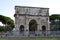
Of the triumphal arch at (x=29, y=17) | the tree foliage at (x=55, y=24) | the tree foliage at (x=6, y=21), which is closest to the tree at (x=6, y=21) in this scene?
the tree foliage at (x=6, y=21)

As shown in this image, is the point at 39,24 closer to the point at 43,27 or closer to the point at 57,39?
the point at 43,27

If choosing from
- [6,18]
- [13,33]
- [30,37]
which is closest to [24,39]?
[30,37]

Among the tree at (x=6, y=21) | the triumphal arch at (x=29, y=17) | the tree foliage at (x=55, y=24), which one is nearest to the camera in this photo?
the triumphal arch at (x=29, y=17)

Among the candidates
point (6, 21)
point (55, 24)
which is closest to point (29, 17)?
point (55, 24)

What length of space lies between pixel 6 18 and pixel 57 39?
4649 centimetres


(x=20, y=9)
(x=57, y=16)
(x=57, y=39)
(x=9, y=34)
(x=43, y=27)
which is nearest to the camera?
(x=57, y=39)

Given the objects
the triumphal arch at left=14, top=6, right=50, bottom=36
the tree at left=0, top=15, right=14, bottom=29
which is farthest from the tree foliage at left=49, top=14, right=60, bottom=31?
the tree at left=0, top=15, right=14, bottom=29

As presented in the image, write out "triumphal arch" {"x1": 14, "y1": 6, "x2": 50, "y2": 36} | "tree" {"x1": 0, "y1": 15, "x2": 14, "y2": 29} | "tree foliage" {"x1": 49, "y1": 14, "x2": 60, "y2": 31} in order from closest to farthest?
1. "triumphal arch" {"x1": 14, "y1": 6, "x2": 50, "y2": 36}
2. "tree foliage" {"x1": 49, "y1": 14, "x2": 60, "y2": 31}
3. "tree" {"x1": 0, "y1": 15, "x2": 14, "y2": 29}

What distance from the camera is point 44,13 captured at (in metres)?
42.1

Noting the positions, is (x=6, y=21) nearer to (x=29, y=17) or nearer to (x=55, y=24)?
(x=55, y=24)

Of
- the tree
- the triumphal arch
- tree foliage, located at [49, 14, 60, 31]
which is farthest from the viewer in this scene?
the tree

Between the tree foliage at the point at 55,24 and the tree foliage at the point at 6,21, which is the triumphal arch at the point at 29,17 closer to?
the tree foliage at the point at 55,24

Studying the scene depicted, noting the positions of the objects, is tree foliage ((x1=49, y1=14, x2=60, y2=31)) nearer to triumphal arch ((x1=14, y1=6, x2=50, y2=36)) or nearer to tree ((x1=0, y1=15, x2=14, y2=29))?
triumphal arch ((x1=14, y1=6, x2=50, y2=36))

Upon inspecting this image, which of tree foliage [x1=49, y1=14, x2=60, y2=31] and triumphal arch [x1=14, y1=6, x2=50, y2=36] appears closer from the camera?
triumphal arch [x1=14, y1=6, x2=50, y2=36]
